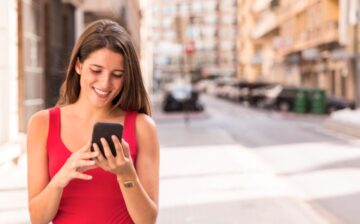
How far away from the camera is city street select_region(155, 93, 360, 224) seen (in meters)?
7.55

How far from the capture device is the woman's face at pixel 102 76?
92.4 inches

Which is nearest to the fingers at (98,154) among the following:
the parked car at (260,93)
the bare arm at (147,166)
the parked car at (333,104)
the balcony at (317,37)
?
the bare arm at (147,166)

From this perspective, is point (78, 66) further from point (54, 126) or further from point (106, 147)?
point (106, 147)

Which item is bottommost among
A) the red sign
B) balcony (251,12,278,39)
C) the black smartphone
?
the black smartphone

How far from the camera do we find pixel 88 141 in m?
2.26

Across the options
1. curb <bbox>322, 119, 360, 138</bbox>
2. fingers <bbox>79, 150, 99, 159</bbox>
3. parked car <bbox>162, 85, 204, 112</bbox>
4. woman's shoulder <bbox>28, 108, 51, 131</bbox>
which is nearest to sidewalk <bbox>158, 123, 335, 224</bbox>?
woman's shoulder <bbox>28, 108, 51, 131</bbox>

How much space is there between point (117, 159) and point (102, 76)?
36 centimetres

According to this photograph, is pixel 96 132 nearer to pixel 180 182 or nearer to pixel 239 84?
pixel 180 182

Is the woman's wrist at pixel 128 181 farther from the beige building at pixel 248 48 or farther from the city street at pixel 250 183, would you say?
the beige building at pixel 248 48

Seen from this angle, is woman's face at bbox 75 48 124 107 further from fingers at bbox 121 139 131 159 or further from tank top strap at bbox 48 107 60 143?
fingers at bbox 121 139 131 159

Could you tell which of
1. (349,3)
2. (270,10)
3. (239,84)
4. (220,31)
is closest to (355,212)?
(349,3)

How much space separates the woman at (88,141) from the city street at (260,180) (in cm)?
456

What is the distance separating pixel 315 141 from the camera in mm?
18328

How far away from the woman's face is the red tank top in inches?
7.3
